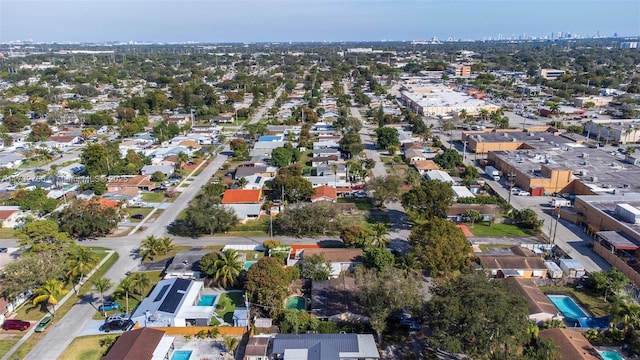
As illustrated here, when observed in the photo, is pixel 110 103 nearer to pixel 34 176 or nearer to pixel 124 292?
pixel 34 176

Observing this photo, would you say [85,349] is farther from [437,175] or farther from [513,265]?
[437,175]

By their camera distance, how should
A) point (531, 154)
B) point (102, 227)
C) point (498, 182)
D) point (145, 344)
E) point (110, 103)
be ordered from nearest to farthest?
point (145, 344)
point (102, 227)
point (498, 182)
point (531, 154)
point (110, 103)

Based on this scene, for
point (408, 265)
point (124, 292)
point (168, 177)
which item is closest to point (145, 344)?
point (124, 292)

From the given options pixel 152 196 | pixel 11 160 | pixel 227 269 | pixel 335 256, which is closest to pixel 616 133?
pixel 335 256

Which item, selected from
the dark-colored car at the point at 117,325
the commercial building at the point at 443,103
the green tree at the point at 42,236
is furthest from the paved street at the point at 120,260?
the commercial building at the point at 443,103

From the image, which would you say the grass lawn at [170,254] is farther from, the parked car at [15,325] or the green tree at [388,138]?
the green tree at [388,138]

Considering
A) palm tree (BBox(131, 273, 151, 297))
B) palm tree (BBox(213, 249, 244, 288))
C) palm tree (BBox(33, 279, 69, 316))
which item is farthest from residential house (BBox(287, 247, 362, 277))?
palm tree (BBox(33, 279, 69, 316))
